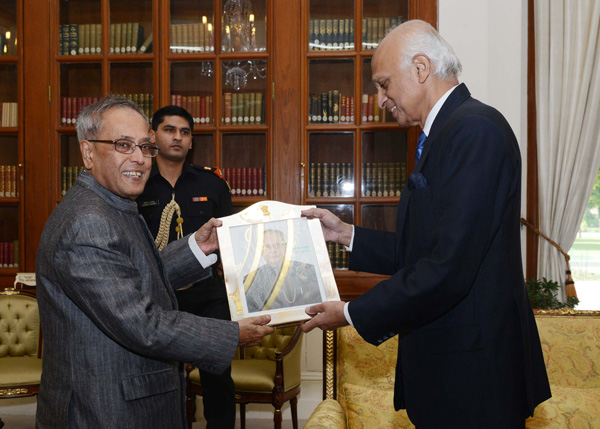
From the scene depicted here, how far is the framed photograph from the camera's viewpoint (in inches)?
83.4

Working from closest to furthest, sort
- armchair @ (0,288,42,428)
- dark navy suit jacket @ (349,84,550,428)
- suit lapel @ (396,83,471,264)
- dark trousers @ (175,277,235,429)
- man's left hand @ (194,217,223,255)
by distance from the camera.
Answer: dark navy suit jacket @ (349,84,550,428) < suit lapel @ (396,83,471,264) < man's left hand @ (194,217,223,255) < dark trousers @ (175,277,235,429) < armchair @ (0,288,42,428)

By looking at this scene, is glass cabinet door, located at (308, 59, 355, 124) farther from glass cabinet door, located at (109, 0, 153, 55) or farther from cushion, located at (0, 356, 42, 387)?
cushion, located at (0, 356, 42, 387)

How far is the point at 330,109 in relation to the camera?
448cm

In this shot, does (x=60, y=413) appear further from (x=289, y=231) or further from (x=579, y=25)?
(x=579, y=25)

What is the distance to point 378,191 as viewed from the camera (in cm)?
447

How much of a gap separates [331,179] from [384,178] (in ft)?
1.28

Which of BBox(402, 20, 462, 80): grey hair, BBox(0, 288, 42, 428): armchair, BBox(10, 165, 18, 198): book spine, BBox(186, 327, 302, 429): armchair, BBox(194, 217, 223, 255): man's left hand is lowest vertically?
BBox(186, 327, 302, 429): armchair

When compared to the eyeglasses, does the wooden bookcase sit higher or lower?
higher

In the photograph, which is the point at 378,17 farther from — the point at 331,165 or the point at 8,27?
the point at 8,27

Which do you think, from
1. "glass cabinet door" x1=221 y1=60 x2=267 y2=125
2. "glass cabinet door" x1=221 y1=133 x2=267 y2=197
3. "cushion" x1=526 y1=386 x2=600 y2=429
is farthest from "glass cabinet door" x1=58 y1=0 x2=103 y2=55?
"cushion" x1=526 y1=386 x2=600 y2=429

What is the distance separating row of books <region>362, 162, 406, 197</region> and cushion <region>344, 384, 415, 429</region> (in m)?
2.16

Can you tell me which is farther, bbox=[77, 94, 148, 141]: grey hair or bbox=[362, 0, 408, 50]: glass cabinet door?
bbox=[362, 0, 408, 50]: glass cabinet door

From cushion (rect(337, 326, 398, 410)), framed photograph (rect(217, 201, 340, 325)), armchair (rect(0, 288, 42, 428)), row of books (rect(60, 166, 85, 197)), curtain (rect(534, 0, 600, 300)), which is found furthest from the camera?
row of books (rect(60, 166, 85, 197))

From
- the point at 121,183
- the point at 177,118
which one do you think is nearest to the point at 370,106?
the point at 177,118
